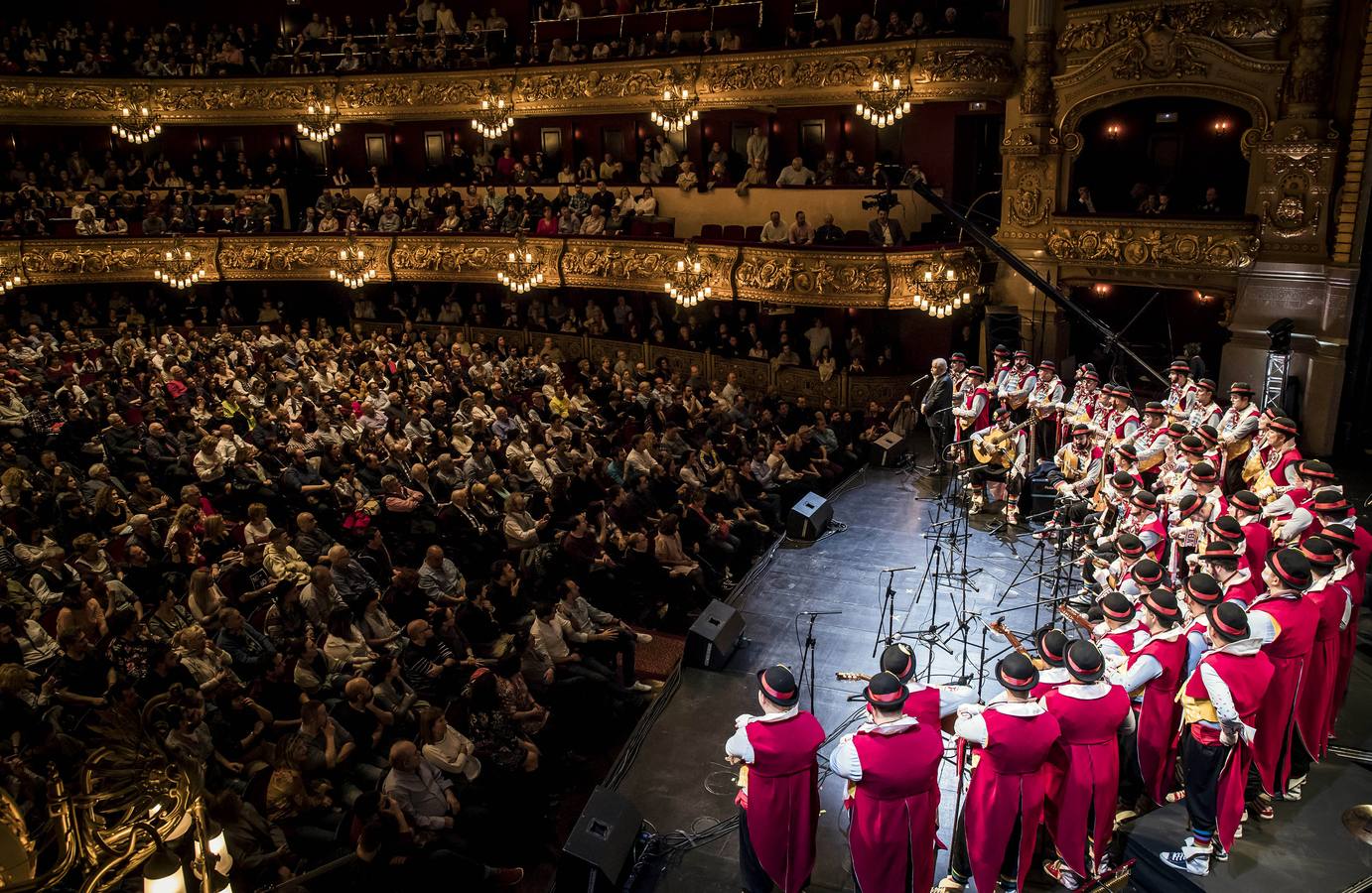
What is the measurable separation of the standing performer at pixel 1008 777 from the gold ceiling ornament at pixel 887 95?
13.7 meters

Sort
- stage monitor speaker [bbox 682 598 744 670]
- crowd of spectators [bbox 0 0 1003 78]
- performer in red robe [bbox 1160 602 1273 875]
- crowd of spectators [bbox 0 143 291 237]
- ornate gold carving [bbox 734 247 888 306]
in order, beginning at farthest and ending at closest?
crowd of spectators [bbox 0 143 291 237], crowd of spectators [bbox 0 0 1003 78], ornate gold carving [bbox 734 247 888 306], stage monitor speaker [bbox 682 598 744 670], performer in red robe [bbox 1160 602 1273 875]

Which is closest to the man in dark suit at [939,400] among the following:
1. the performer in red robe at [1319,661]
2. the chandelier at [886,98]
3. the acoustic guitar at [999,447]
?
the acoustic guitar at [999,447]

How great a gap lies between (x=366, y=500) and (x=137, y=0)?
70.4 ft

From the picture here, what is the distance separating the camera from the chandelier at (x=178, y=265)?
22.7 m

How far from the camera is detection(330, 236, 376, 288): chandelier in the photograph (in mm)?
22891

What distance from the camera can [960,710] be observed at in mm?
5723

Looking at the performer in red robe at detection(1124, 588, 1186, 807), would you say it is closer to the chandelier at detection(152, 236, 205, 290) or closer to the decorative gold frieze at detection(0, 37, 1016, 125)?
the decorative gold frieze at detection(0, 37, 1016, 125)

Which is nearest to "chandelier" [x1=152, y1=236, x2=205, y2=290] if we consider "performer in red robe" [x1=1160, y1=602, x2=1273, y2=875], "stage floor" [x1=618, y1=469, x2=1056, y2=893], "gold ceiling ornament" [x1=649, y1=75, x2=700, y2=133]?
"gold ceiling ornament" [x1=649, y1=75, x2=700, y2=133]

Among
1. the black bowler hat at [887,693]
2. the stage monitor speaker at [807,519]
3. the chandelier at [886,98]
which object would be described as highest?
the chandelier at [886,98]

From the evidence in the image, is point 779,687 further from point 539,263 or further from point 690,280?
point 539,263

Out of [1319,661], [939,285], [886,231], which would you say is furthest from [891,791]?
[886,231]

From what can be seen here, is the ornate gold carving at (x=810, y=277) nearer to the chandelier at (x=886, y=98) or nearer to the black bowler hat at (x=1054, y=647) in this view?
the chandelier at (x=886, y=98)

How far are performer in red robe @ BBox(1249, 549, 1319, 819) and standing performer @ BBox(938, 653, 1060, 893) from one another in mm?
1524

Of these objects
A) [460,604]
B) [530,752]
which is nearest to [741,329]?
[460,604]
